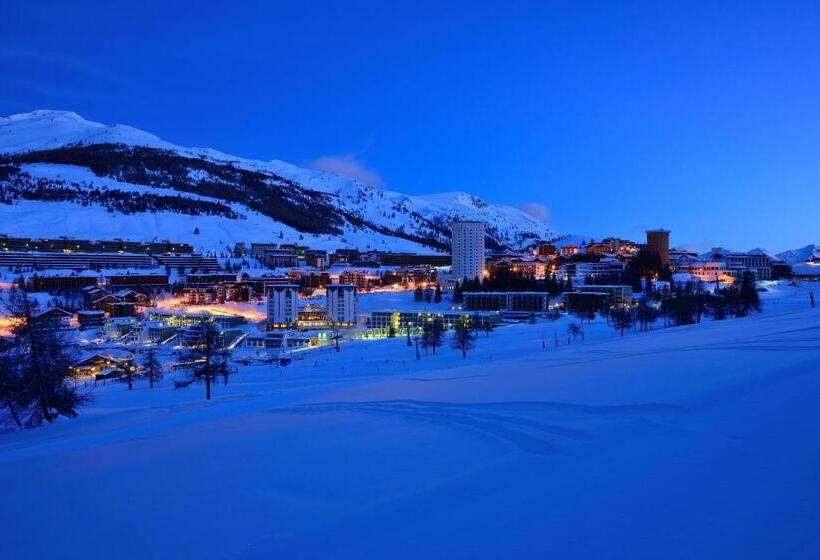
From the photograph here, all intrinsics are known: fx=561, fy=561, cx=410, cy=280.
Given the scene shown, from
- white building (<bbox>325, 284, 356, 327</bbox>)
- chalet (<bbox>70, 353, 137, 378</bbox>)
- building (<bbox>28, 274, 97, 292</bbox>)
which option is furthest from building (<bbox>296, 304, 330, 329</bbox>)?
building (<bbox>28, 274, 97, 292</bbox>)

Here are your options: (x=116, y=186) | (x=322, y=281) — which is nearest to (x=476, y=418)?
(x=322, y=281)

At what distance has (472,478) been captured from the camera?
4703mm

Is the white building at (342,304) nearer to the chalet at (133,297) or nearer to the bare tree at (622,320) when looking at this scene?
the chalet at (133,297)

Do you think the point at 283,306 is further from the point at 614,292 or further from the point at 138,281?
the point at 138,281

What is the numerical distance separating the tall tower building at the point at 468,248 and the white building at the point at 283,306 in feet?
130

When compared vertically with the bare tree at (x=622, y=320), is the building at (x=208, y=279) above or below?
above

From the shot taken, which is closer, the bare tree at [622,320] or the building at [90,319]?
the bare tree at [622,320]

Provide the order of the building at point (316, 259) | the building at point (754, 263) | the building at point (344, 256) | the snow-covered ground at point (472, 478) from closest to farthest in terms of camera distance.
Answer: the snow-covered ground at point (472, 478) < the building at point (754, 263) < the building at point (316, 259) < the building at point (344, 256)

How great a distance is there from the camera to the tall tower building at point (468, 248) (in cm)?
9369

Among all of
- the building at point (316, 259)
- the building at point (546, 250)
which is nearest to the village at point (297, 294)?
the building at point (316, 259)

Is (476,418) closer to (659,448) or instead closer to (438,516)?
(659,448)

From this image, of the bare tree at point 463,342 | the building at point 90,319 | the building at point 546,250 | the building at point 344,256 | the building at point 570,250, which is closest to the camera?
the bare tree at point 463,342

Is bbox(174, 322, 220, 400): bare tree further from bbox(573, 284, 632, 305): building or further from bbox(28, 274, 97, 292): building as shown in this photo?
bbox(28, 274, 97, 292): building

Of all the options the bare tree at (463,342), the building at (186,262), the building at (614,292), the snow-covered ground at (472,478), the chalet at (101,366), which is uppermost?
the building at (186,262)
